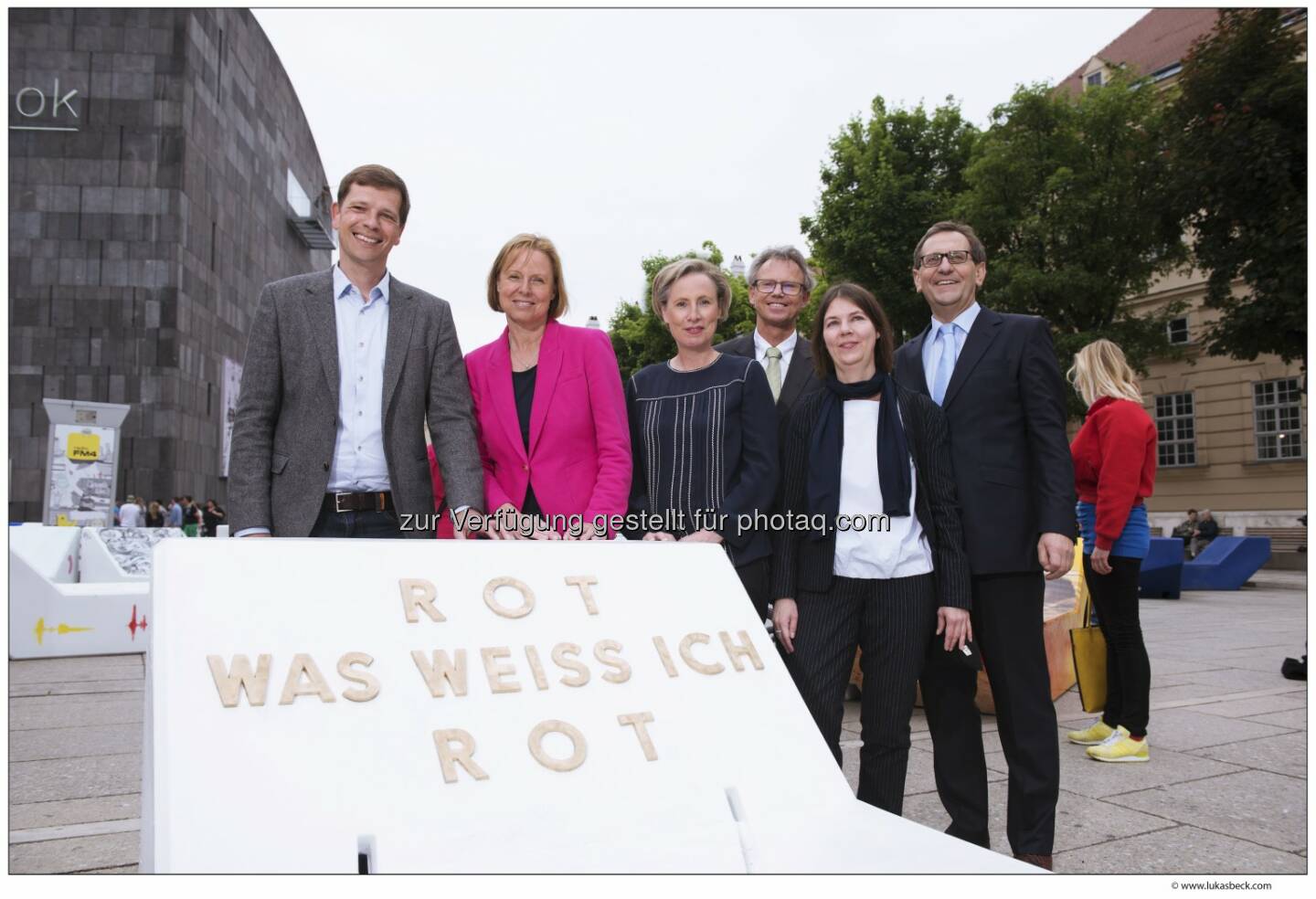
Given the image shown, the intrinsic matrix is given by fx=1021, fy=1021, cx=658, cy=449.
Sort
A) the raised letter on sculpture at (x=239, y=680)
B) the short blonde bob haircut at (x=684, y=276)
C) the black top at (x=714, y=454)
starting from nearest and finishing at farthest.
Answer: the raised letter on sculpture at (x=239, y=680)
the black top at (x=714, y=454)
the short blonde bob haircut at (x=684, y=276)

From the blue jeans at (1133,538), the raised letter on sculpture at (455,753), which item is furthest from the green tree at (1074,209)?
the raised letter on sculpture at (455,753)

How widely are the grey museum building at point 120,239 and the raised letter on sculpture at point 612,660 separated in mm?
32773

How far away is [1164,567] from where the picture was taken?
14.8m

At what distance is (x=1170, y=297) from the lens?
27.5 metres

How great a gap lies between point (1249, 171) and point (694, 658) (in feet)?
51.8

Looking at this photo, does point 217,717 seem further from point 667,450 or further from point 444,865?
point 667,450

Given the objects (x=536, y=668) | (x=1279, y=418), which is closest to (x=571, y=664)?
(x=536, y=668)

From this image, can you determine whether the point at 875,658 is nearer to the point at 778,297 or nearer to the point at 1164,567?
the point at 778,297

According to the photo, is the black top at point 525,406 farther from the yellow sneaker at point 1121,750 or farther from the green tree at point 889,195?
the green tree at point 889,195

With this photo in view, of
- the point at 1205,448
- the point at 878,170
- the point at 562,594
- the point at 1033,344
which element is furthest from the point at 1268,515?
the point at 562,594

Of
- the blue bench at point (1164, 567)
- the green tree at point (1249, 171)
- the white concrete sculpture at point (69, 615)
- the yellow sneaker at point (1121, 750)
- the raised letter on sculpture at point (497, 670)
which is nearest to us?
the raised letter on sculpture at point (497, 670)

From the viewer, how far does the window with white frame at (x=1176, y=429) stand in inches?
1078

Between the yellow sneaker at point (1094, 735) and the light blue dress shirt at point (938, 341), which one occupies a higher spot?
the light blue dress shirt at point (938, 341)

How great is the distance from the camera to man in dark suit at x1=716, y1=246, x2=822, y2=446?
4.07 m
